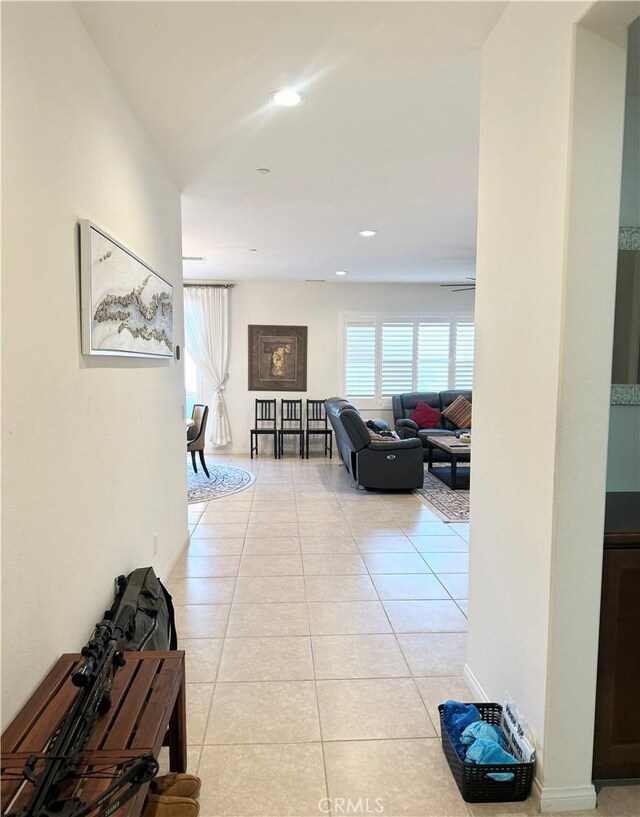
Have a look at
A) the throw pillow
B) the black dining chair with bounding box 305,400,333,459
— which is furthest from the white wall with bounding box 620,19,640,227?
the black dining chair with bounding box 305,400,333,459

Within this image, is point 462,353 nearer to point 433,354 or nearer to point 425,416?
point 433,354

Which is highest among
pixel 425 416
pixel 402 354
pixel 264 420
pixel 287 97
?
pixel 287 97

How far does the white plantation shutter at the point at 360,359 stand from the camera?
27.5 ft

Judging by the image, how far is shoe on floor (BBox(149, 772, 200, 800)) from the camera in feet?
5.36

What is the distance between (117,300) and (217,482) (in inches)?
168

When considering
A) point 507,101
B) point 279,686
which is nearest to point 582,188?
point 507,101

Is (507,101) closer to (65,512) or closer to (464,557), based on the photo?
→ (65,512)

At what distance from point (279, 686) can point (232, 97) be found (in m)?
2.73

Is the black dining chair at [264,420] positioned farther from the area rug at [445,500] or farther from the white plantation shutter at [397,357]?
the area rug at [445,500]

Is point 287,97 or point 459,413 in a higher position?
point 287,97

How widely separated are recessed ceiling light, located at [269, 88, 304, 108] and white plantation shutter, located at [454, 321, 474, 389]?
6477mm

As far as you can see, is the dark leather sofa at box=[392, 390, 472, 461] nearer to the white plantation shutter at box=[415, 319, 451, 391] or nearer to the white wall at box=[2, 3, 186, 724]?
the white plantation shutter at box=[415, 319, 451, 391]

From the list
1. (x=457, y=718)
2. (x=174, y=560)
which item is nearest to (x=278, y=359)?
(x=174, y=560)

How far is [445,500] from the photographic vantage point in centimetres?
556
